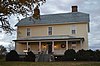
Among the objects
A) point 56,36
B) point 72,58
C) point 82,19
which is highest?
point 82,19

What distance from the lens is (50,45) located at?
142ft

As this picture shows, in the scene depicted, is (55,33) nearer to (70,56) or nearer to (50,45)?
(50,45)

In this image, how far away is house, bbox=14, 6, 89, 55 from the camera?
40.7m

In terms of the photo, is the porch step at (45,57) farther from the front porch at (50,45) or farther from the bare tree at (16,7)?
the bare tree at (16,7)

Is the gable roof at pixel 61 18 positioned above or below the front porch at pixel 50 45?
above

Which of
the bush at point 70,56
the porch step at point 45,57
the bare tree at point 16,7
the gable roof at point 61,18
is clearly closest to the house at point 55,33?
the gable roof at point 61,18

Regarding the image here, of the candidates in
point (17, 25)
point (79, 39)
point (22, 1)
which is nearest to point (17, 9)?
point (22, 1)

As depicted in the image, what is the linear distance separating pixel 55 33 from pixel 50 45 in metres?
2.28

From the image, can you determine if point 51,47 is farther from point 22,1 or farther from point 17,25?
point 22,1

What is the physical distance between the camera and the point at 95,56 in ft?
111

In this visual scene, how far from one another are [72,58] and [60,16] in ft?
38.5

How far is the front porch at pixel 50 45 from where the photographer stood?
40181 mm

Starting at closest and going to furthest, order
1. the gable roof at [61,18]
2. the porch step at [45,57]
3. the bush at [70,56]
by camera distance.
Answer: the bush at [70,56] < the porch step at [45,57] < the gable roof at [61,18]

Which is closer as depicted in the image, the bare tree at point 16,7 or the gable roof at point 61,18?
the bare tree at point 16,7
